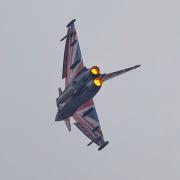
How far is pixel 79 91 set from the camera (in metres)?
74.3

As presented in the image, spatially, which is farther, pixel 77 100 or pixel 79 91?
pixel 77 100

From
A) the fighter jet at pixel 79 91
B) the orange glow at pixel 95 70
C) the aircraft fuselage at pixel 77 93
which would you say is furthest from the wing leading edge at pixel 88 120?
the orange glow at pixel 95 70

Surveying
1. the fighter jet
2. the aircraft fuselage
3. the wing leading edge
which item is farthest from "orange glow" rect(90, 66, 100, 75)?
the wing leading edge

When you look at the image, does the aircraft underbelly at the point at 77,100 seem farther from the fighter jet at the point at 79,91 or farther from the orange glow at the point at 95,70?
the orange glow at the point at 95,70

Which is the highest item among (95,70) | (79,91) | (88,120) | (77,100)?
(95,70)

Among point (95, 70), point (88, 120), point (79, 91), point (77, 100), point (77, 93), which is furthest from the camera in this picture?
point (88, 120)

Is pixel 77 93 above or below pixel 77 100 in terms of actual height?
above

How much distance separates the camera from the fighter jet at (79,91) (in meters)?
73.1

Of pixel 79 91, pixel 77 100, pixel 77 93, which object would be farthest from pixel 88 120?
pixel 79 91

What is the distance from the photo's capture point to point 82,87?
7381cm

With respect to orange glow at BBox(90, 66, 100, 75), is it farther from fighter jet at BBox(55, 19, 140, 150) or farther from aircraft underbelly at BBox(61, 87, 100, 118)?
aircraft underbelly at BBox(61, 87, 100, 118)

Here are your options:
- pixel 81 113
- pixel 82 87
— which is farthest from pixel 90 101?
pixel 82 87

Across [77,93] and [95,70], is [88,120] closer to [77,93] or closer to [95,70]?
[77,93]

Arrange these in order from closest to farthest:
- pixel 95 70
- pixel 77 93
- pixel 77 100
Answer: pixel 95 70 → pixel 77 93 → pixel 77 100
